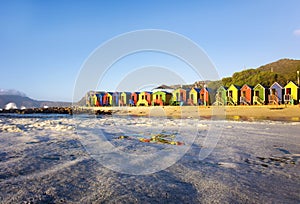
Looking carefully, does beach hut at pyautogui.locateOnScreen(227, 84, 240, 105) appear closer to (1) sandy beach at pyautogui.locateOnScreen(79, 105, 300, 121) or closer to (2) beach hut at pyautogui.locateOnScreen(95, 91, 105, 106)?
(1) sandy beach at pyautogui.locateOnScreen(79, 105, 300, 121)

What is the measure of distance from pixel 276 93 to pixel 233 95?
5678 millimetres

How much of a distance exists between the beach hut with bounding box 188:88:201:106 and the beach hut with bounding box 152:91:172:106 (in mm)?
4487

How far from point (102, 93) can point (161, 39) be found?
3987 centimetres

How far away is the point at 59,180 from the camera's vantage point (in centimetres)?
215

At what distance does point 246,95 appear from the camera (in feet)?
103

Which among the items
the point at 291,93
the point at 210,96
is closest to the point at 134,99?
the point at 210,96

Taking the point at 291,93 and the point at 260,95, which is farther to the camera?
the point at 260,95

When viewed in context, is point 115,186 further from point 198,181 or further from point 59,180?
point 198,181

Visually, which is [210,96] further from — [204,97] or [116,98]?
[116,98]

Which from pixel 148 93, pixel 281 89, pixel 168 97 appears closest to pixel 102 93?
pixel 148 93

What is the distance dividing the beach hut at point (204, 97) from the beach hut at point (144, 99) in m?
9.87

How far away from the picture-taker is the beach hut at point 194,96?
34250 mm

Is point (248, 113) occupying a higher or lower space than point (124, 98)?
lower

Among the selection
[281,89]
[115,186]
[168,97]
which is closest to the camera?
[115,186]
